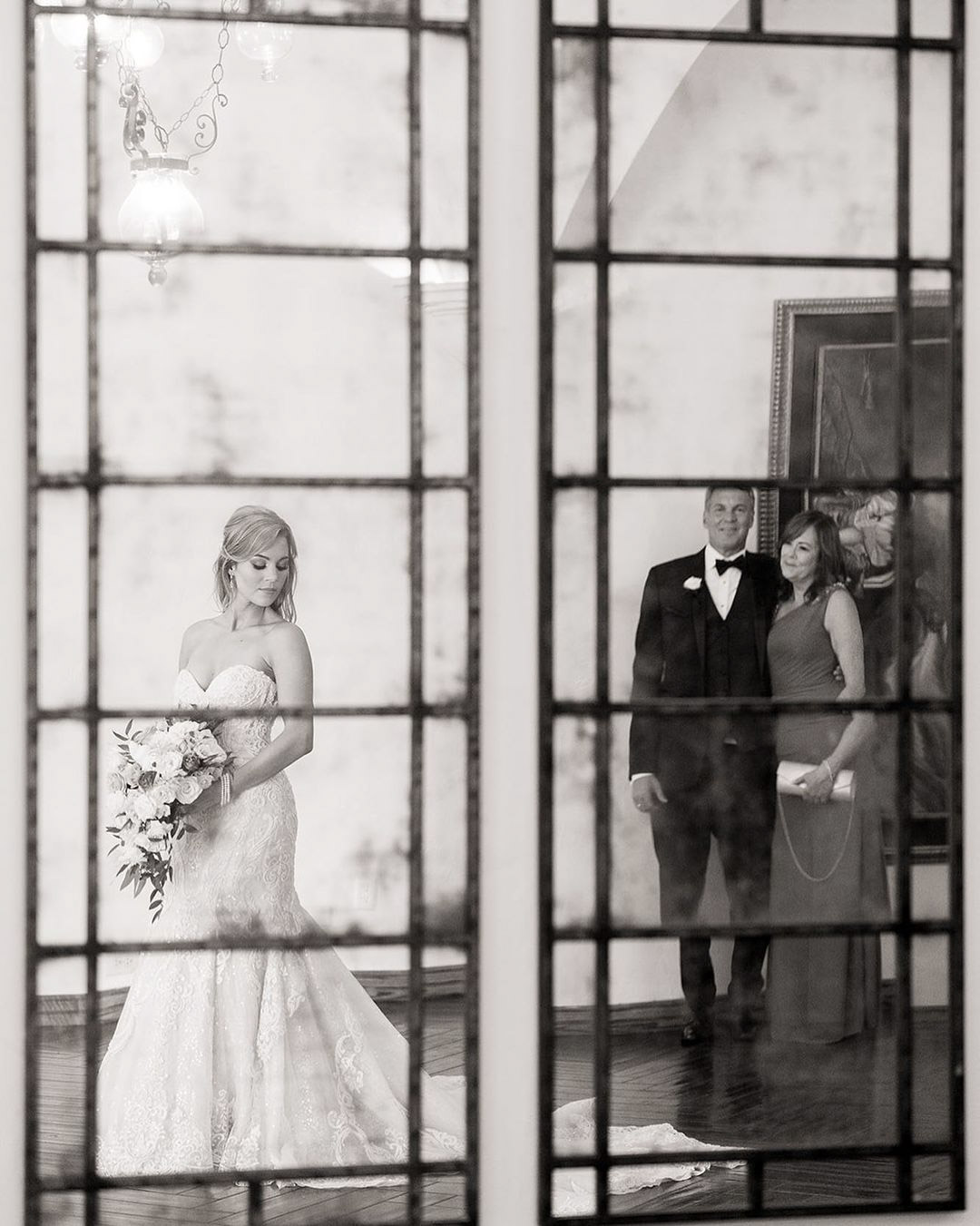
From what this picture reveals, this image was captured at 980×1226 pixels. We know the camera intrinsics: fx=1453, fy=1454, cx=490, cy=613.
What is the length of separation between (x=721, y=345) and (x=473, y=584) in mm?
685

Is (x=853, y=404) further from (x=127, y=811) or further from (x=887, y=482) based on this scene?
(x=127, y=811)

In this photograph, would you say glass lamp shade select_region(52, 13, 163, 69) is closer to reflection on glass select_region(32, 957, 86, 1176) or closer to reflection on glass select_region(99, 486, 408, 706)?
reflection on glass select_region(99, 486, 408, 706)

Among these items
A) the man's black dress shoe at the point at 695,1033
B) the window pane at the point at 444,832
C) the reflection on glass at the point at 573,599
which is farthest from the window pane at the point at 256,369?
the man's black dress shoe at the point at 695,1033

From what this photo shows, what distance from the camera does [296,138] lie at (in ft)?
9.18

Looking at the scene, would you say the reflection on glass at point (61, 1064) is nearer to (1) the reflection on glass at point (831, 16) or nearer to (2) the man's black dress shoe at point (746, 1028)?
(2) the man's black dress shoe at point (746, 1028)

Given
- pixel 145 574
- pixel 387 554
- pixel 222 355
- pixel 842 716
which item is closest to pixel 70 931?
pixel 145 574

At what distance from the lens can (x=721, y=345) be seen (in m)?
2.89

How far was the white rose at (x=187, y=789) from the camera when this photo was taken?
2.77m

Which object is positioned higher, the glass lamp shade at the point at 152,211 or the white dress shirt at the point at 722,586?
the glass lamp shade at the point at 152,211

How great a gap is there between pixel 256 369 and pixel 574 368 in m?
0.62

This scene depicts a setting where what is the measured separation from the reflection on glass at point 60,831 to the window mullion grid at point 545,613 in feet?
2.89

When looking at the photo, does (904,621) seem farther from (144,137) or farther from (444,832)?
(144,137)

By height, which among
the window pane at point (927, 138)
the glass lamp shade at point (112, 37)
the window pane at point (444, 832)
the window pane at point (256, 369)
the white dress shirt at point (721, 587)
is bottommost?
the window pane at point (444, 832)

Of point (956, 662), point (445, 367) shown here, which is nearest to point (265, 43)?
point (445, 367)
